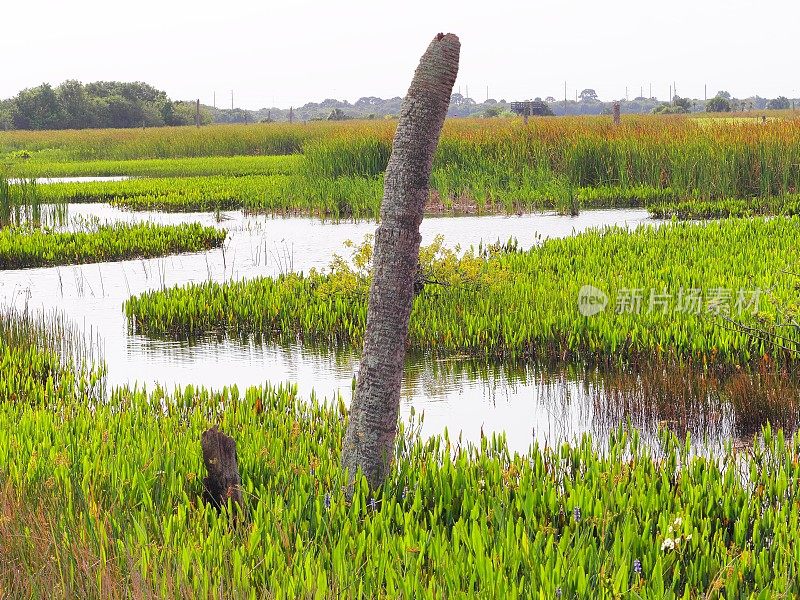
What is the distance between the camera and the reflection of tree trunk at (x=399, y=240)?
170 inches

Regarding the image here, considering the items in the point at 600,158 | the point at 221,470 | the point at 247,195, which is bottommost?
the point at 221,470

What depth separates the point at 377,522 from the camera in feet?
13.1

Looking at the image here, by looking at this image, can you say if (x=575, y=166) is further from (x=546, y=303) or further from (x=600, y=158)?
(x=546, y=303)

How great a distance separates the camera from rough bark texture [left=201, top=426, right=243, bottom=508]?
4254 mm

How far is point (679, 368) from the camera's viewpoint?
7633 millimetres

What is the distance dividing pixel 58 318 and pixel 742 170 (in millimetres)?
13288

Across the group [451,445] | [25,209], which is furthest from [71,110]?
[451,445]

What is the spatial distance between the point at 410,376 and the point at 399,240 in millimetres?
4047

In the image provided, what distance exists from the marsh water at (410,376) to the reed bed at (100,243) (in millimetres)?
512

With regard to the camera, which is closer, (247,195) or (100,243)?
(100,243)

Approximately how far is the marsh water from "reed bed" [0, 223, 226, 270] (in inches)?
20.1

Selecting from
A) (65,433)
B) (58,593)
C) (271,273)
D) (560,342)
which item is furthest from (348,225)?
(58,593)

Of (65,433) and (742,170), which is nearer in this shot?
(65,433)

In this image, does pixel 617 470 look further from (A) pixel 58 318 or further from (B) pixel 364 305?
(A) pixel 58 318
